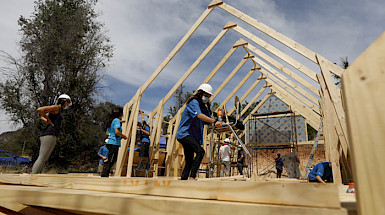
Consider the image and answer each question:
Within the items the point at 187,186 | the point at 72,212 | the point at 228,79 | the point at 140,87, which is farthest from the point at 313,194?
the point at 228,79

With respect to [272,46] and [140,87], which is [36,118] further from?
[272,46]

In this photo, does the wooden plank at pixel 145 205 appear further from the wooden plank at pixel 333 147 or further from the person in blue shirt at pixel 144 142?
the person in blue shirt at pixel 144 142

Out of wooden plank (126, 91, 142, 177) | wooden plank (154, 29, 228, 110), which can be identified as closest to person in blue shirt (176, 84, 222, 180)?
wooden plank (126, 91, 142, 177)

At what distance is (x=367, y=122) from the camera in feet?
2.10

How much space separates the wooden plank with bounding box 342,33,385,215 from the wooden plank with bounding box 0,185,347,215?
6.0 inches

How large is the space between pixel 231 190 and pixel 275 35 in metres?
5.69

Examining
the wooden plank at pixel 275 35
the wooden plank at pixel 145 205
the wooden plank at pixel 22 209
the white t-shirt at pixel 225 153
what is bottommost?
the wooden plank at pixel 22 209

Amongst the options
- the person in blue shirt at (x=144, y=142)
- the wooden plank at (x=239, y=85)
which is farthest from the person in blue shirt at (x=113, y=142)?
the wooden plank at (x=239, y=85)

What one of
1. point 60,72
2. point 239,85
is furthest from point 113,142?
point 60,72

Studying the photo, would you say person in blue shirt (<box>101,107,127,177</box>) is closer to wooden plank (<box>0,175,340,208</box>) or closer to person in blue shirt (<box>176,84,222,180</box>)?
person in blue shirt (<box>176,84,222,180</box>)

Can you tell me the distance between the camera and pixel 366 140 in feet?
2.06

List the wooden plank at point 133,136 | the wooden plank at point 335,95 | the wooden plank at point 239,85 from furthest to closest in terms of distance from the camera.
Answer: the wooden plank at point 239,85 < the wooden plank at point 133,136 < the wooden plank at point 335,95

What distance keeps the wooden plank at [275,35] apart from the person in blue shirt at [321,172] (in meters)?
1.86

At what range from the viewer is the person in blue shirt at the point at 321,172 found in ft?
14.9
